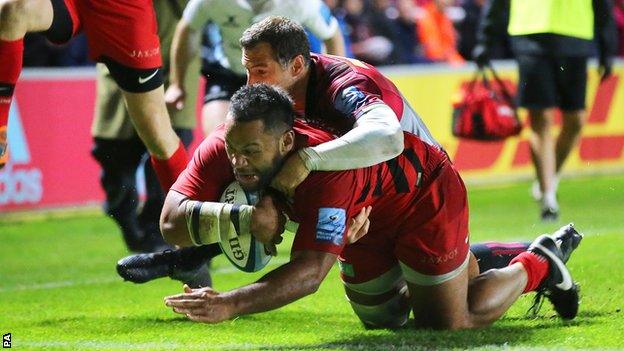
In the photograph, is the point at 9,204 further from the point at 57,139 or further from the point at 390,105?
the point at 390,105

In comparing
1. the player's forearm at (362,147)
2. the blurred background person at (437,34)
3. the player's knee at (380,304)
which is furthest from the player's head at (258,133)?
the blurred background person at (437,34)

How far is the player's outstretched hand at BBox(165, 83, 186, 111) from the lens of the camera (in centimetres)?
873

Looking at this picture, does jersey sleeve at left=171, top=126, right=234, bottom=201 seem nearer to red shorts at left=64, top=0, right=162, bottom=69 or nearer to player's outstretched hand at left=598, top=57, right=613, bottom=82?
red shorts at left=64, top=0, right=162, bottom=69

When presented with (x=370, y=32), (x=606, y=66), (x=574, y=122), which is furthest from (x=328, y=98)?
(x=370, y=32)

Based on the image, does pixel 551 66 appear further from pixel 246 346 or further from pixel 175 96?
pixel 246 346

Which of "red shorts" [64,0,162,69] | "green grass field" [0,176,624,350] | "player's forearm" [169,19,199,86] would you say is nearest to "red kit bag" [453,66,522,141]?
"green grass field" [0,176,624,350]

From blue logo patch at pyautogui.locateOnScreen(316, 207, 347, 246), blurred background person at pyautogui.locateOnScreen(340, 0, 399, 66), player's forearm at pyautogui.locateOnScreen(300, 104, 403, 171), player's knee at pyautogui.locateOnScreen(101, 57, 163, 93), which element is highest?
player's forearm at pyautogui.locateOnScreen(300, 104, 403, 171)

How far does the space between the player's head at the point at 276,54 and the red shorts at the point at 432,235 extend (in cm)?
76

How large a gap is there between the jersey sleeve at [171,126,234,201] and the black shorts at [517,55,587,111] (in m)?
5.56

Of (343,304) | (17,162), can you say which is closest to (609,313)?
(343,304)

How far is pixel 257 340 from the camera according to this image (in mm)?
5676

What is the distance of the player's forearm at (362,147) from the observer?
17.2 feet

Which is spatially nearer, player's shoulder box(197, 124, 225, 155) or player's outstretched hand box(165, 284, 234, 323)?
player's outstretched hand box(165, 284, 234, 323)

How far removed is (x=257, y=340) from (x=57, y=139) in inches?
249
